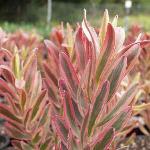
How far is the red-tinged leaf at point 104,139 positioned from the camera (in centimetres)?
131

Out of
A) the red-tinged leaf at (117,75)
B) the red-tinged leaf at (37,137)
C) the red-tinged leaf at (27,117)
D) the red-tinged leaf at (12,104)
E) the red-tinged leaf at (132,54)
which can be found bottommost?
the red-tinged leaf at (37,137)

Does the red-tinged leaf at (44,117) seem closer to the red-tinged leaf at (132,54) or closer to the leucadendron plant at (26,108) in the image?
the leucadendron plant at (26,108)

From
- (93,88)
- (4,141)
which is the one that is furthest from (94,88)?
(4,141)

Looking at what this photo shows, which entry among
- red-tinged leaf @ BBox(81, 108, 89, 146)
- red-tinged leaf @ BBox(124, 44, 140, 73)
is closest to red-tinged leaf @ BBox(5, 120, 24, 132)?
red-tinged leaf @ BBox(81, 108, 89, 146)

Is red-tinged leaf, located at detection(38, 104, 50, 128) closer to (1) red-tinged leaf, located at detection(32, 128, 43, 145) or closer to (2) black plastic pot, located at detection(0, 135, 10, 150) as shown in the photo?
(1) red-tinged leaf, located at detection(32, 128, 43, 145)

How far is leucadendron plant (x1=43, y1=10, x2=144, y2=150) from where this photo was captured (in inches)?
52.0

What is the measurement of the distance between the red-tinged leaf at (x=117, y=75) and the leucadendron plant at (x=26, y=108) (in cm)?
44

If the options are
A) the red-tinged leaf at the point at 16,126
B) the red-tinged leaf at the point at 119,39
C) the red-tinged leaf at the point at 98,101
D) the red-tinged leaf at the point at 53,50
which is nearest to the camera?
the red-tinged leaf at the point at 98,101

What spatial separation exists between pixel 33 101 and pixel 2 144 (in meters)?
1.07

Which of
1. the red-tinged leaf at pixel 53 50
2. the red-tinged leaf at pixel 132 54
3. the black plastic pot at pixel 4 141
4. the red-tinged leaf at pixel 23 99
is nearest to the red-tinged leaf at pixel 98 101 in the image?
the red-tinged leaf at pixel 132 54

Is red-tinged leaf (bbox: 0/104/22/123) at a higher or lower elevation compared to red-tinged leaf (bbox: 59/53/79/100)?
lower

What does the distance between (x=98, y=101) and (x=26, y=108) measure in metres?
0.53

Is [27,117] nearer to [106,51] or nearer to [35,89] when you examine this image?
[35,89]

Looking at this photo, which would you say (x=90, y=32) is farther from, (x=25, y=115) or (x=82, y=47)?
(x=25, y=115)
